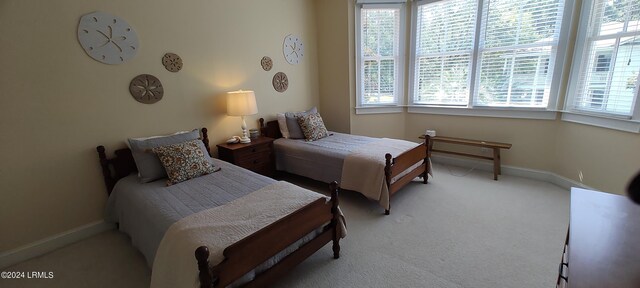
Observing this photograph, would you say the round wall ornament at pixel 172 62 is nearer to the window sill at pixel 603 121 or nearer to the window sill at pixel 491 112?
the window sill at pixel 491 112

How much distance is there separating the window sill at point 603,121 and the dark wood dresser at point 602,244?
1.97 m

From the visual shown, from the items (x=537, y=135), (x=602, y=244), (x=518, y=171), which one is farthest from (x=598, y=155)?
(x=602, y=244)

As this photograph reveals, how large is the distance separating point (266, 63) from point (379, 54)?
176 centimetres

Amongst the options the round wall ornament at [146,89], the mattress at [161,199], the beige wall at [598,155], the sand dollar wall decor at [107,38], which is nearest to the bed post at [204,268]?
the mattress at [161,199]

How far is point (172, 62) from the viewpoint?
113 inches

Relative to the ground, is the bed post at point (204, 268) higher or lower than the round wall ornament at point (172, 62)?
lower

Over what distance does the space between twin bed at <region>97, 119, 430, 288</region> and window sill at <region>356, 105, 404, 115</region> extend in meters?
1.41

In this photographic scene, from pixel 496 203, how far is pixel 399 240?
1350mm

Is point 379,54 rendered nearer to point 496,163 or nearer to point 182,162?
point 496,163

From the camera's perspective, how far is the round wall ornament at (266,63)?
3.74 m

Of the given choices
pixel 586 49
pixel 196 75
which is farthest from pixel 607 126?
pixel 196 75

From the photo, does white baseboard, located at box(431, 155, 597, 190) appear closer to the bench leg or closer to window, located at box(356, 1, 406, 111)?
the bench leg

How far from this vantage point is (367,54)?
4.24 m

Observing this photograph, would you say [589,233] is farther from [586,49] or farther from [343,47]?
[343,47]
